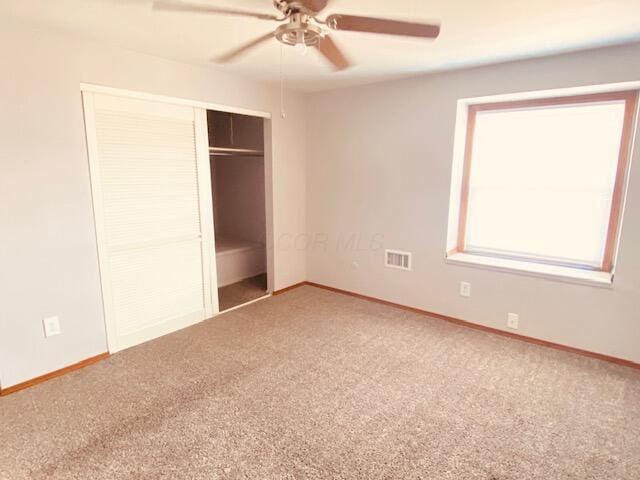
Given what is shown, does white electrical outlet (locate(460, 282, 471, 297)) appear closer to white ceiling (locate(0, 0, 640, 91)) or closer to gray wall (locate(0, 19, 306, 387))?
white ceiling (locate(0, 0, 640, 91))

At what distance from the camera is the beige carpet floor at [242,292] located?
397 cm

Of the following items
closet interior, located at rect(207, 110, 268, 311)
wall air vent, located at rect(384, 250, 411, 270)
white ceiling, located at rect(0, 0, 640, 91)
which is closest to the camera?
white ceiling, located at rect(0, 0, 640, 91)

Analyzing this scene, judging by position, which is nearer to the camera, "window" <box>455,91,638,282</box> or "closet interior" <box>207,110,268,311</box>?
"window" <box>455,91,638,282</box>

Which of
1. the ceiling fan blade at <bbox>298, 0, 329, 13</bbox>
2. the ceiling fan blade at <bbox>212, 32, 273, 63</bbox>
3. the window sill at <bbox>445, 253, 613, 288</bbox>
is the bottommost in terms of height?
the window sill at <bbox>445, 253, 613, 288</bbox>

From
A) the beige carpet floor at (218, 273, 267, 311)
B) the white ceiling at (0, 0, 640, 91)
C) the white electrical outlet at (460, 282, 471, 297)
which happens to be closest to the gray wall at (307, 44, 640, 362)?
the white electrical outlet at (460, 282, 471, 297)

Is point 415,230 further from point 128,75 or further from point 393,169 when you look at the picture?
point 128,75

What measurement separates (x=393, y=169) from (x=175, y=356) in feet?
8.73

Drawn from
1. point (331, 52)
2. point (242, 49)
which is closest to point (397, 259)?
point (331, 52)

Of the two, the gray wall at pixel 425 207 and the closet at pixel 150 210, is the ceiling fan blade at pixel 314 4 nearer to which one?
the closet at pixel 150 210

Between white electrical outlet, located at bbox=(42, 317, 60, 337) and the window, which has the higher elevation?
the window

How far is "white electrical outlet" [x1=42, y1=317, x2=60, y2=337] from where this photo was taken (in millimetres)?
2459

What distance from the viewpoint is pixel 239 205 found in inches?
206

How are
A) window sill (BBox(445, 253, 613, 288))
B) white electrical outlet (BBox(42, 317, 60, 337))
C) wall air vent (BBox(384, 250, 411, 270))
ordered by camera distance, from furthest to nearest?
wall air vent (BBox(384, 250, 411, 270))
window sill (BBox(445, 253, 613, 288))
white electrical outlet (BBox(42, 317, 60, 337))

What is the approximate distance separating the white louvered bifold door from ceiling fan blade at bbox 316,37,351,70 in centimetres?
162
